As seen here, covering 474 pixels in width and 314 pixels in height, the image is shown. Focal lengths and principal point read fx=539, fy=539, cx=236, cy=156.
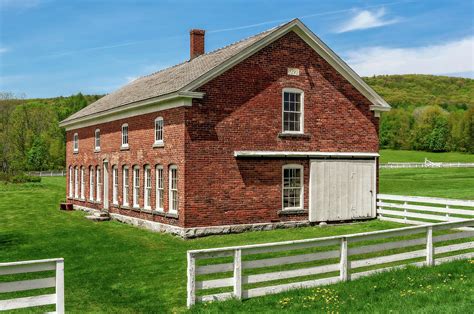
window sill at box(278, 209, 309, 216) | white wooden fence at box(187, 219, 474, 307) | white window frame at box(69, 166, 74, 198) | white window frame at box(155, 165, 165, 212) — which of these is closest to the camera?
white wooden fence at box(187, 219, 474, 307)

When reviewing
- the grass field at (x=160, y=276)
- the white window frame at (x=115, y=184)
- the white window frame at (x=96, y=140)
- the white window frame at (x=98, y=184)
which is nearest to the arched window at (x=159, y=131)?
the grass field at (x=160, y=276)

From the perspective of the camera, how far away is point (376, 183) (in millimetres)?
24891

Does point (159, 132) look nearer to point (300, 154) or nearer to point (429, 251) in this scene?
point (300, 154)

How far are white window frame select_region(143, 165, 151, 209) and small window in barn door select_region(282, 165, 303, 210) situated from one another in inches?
242

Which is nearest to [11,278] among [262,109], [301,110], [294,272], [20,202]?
[294,272]

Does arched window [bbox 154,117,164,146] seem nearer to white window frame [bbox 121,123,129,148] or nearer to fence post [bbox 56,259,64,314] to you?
white window frame [bbox 121,123,129,148]

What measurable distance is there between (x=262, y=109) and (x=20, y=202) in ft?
81.8

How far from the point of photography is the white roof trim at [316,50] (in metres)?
20.6

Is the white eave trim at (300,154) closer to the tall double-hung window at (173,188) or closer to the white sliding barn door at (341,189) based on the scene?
the white sliding barn door at (341,189)

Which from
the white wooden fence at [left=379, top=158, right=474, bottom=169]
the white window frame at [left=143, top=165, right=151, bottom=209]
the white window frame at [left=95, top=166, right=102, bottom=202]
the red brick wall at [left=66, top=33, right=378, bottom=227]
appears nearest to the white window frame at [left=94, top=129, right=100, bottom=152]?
the white window frame at [left=95, top=166, right=102, bottom=202]

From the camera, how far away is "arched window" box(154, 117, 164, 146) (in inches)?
884

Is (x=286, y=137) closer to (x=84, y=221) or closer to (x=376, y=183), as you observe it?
(x=376, y=183)

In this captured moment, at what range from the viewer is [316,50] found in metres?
23.2

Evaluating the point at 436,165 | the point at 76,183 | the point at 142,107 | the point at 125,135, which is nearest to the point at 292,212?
the point at 142,107
